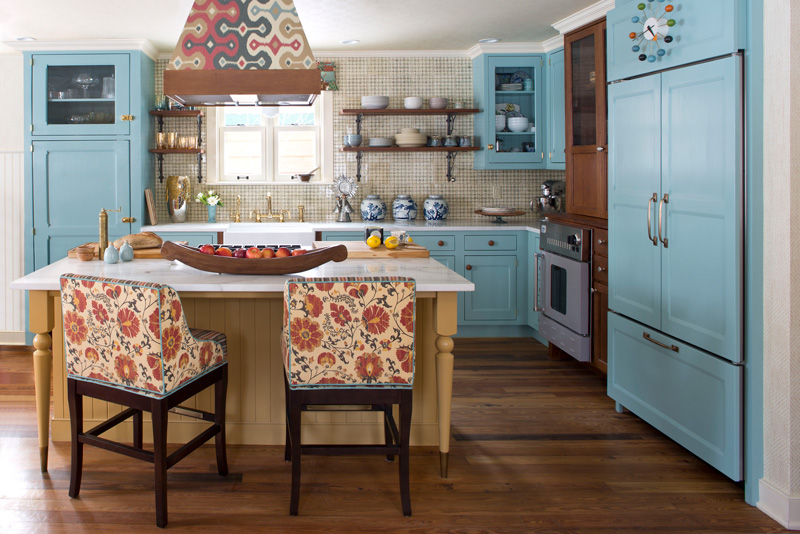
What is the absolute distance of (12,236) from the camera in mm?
5387

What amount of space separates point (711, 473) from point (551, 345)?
6.56 ft

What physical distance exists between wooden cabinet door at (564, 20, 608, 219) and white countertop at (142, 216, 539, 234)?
2.45ft

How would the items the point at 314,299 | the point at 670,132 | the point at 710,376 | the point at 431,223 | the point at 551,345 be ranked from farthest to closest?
1. the point at 431,223
2. the point at 551,345
3. the point at 670,132
4. the point at 710,376
5. the point at 314,299

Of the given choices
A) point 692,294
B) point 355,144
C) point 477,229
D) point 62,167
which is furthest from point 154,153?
point 692,294

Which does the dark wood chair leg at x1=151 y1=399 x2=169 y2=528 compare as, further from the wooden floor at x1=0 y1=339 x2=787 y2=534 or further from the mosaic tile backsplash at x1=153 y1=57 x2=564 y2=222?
the mosaic tile backsplash at x1=153 y1=57 x2=564 y2=222

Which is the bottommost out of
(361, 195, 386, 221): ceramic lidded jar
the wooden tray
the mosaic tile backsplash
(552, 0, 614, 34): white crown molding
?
the wooden tray

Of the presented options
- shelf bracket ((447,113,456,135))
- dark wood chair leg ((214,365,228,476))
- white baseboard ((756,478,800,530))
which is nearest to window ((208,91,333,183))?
shelf bracket ((447,113,456,135))

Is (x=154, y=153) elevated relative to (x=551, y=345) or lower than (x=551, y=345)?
elevated

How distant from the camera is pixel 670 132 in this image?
10.00ft

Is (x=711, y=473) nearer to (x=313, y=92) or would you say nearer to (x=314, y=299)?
(x=314, y=299)

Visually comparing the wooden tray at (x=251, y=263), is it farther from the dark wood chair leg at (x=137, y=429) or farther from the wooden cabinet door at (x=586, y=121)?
the wooden cabinet door at (x=586, y=121)

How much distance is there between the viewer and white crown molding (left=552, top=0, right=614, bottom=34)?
4.31 m

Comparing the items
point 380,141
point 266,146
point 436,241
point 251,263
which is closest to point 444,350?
point 251,263

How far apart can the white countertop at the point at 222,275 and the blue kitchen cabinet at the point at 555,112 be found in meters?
2.24
